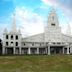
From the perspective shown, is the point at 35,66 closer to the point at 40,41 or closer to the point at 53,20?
the point at 40,41

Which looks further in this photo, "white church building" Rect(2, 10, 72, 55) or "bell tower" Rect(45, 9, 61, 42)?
"bell tower" Rect(45, 9, 61, 42)

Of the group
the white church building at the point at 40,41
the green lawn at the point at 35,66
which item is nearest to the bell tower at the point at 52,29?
the white church building at the point at 40,41

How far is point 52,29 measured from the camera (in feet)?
320

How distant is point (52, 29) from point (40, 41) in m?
6.52

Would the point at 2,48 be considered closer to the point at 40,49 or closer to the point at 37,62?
the point at 40,49

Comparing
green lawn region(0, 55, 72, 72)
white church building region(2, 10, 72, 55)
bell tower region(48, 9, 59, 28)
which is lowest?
green lawn region(0, 55, 72, 72)

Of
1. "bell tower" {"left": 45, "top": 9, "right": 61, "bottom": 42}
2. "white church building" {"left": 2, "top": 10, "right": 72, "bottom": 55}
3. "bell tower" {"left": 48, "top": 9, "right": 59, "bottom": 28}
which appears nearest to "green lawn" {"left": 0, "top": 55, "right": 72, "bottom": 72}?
"white church building" {"left": 2, "top": 10, "right": 72, "bottom": 55}

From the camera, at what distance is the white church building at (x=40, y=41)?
95938mm

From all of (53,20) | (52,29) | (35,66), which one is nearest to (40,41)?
(52,29)

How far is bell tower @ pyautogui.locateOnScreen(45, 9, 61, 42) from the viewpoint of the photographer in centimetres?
9638

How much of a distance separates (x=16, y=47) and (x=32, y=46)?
6.11 metres

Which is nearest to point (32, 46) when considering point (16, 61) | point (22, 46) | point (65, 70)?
point (22, 46)

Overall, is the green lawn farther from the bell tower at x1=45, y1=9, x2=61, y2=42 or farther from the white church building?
the bell tower at x1=45, y1=9, x2=61, y2=42

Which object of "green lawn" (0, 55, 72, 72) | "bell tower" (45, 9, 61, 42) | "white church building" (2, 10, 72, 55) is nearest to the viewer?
"green lawn" (0, 55, 72, 72)
